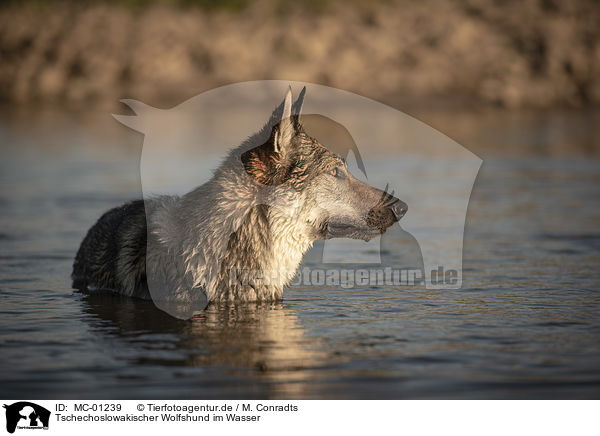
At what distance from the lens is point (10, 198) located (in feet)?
59.2

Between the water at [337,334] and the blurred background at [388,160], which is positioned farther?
the blurred background at [388,160]

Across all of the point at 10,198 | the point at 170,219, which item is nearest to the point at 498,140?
the point at 10,198

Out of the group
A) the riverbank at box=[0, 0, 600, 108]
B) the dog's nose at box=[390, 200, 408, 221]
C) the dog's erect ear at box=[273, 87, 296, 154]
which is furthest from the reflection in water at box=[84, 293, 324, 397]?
the riverbank at box=[0, 0, 600, 108]

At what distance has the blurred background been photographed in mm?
7586

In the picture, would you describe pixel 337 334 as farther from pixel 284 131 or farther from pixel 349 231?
pixel 284 131

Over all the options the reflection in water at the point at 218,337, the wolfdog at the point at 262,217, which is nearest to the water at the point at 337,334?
the reflection in water at the point at 218,337

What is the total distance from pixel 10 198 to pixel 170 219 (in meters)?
9.78

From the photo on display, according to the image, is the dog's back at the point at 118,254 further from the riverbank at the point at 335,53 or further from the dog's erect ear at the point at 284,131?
the riverbank at the point at 335,53

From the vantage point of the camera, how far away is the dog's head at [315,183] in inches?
351

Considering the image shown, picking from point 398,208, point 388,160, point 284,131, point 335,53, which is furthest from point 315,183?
point 335,53

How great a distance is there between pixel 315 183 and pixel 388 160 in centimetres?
1370
